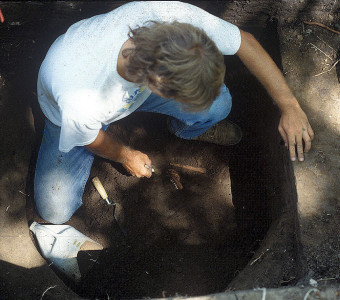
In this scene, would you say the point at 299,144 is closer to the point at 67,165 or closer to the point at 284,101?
the point at 284,101

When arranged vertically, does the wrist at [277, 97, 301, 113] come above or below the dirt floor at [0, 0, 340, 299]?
above

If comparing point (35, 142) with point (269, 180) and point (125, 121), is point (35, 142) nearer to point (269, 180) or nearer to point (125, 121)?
point (125, 121)

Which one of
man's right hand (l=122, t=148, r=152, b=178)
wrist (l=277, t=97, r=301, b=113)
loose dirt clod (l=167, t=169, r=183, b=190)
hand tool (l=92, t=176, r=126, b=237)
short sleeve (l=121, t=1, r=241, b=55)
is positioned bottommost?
hand tool (l=92, t=176, r=126, b=237)

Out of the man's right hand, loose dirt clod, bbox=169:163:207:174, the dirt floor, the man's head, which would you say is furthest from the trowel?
the man's head

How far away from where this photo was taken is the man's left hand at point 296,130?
176cm

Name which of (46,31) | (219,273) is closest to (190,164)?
(219,273)

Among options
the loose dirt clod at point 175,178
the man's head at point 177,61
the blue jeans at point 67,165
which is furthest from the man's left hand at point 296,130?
the loose dirt clod at point 175,178

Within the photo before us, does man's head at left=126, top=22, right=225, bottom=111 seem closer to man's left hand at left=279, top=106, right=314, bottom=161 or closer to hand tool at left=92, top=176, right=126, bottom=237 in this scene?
man's left hand at left=279, top=106, right=314, bottom=161

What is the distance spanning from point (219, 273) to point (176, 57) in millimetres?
1439

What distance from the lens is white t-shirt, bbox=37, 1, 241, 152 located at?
1.51 meters

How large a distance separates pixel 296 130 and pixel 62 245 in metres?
1.61

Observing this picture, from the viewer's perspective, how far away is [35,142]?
247 centimetres

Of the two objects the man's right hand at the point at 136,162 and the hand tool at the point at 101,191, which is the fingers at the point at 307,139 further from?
the hand tool at the point at 101,191

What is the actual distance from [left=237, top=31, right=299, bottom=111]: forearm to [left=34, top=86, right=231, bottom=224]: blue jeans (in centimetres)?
31
